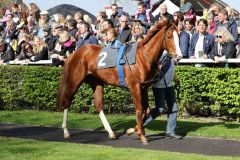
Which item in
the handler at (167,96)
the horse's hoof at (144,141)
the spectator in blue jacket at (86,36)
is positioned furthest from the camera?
the spectator in blue jacket at (86,36)

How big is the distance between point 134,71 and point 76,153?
224 centimetres

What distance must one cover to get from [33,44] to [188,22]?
4.47 meters

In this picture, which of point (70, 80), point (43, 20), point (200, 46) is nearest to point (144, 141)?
point (70, 80)

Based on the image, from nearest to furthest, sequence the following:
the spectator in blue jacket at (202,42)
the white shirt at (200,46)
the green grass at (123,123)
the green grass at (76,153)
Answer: the green grass at (76,153), the green grass at (123,123), the spectator in blue jacket at (202,42), the white shirt at (200,46)

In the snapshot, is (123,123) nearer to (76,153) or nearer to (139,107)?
(139,107)

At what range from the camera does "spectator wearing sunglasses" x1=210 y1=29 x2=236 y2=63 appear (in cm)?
1309

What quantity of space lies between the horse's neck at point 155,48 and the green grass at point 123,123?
1801mm

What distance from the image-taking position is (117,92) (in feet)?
46.5

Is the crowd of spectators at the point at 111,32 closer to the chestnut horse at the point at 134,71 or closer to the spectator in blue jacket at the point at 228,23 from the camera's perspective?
the spectator in blue jacket at the point at 228,23

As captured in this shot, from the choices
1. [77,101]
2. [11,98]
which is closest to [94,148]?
[77,101]

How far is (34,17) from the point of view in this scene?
19.0m

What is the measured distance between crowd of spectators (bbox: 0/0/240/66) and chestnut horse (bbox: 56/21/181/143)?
2.18ft

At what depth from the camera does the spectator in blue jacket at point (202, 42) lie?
536 inches

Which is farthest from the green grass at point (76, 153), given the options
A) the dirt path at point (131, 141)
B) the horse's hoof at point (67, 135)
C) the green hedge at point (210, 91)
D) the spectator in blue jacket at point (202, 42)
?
the spectator in blue jacket at point (202, 42)
